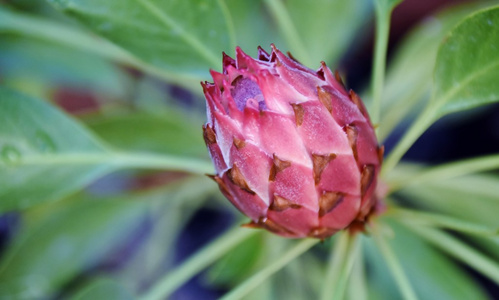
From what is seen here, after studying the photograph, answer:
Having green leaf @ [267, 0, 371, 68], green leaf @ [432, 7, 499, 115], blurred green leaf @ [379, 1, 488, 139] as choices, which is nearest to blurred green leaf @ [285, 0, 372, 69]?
green leaf @ [267, 0, 371, 68]

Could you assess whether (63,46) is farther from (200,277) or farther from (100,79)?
(200,277)

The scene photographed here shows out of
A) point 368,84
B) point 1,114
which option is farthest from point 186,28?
point 368,84

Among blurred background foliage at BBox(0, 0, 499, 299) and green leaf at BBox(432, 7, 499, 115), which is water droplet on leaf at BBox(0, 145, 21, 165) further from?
green leaf at BBox(432, 7, 499, 115)

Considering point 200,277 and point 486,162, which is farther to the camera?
point 200,277

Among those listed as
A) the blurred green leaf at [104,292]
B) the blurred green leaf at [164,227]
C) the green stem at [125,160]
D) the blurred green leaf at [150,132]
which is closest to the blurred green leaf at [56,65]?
the blurred green leaf at [150,132]

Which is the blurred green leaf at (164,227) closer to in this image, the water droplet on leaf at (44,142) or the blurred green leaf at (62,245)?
the blurred green leaf at (62,245)

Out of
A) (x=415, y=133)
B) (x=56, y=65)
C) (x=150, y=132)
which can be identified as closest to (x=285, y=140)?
(x=415, y=133)

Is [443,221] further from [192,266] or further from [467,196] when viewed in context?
[467,196]
